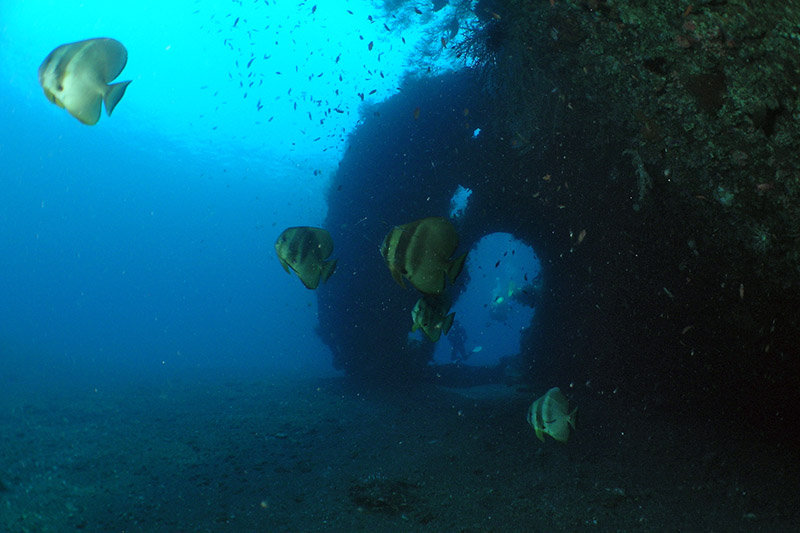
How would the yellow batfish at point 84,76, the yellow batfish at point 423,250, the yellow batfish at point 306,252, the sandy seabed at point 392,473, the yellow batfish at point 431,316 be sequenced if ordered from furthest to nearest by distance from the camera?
the sandy seabed at point 392,473, the yellow batfish at point 431,316, the yellow batfish at point 306,252, the yellow batfish at point 84,76, the yellow batfish at point 423,250

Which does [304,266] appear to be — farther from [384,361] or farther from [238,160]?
[238,160]

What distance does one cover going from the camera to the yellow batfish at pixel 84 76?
8.84ft

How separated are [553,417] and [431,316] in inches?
63.7

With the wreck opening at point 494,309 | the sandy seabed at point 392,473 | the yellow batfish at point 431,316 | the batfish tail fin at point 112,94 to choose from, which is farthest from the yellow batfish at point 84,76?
the wreck opening at point 494,309

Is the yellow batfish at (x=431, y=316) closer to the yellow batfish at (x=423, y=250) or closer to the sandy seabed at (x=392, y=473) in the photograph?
the yellow batfish at (x=423, y=250)

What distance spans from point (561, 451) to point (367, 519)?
369 cm

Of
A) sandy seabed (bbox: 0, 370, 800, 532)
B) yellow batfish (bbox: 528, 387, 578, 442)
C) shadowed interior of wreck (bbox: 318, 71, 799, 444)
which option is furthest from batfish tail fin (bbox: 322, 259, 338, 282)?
shadowed interior of wreck (bbox: 318, 71, 799, 444)

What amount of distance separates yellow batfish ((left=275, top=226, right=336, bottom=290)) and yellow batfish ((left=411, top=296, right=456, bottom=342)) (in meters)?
1.05

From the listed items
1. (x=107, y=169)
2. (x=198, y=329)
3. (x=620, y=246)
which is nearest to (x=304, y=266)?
(x=620, y=246)

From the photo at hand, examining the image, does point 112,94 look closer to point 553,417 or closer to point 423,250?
point 423,250

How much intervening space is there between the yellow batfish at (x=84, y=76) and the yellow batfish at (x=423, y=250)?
2.18 meters

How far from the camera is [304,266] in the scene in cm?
350

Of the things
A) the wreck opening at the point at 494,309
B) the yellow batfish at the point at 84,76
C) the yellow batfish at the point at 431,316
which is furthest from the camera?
the wreck opening at the point at 494,309

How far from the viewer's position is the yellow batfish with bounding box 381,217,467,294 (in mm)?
2549
